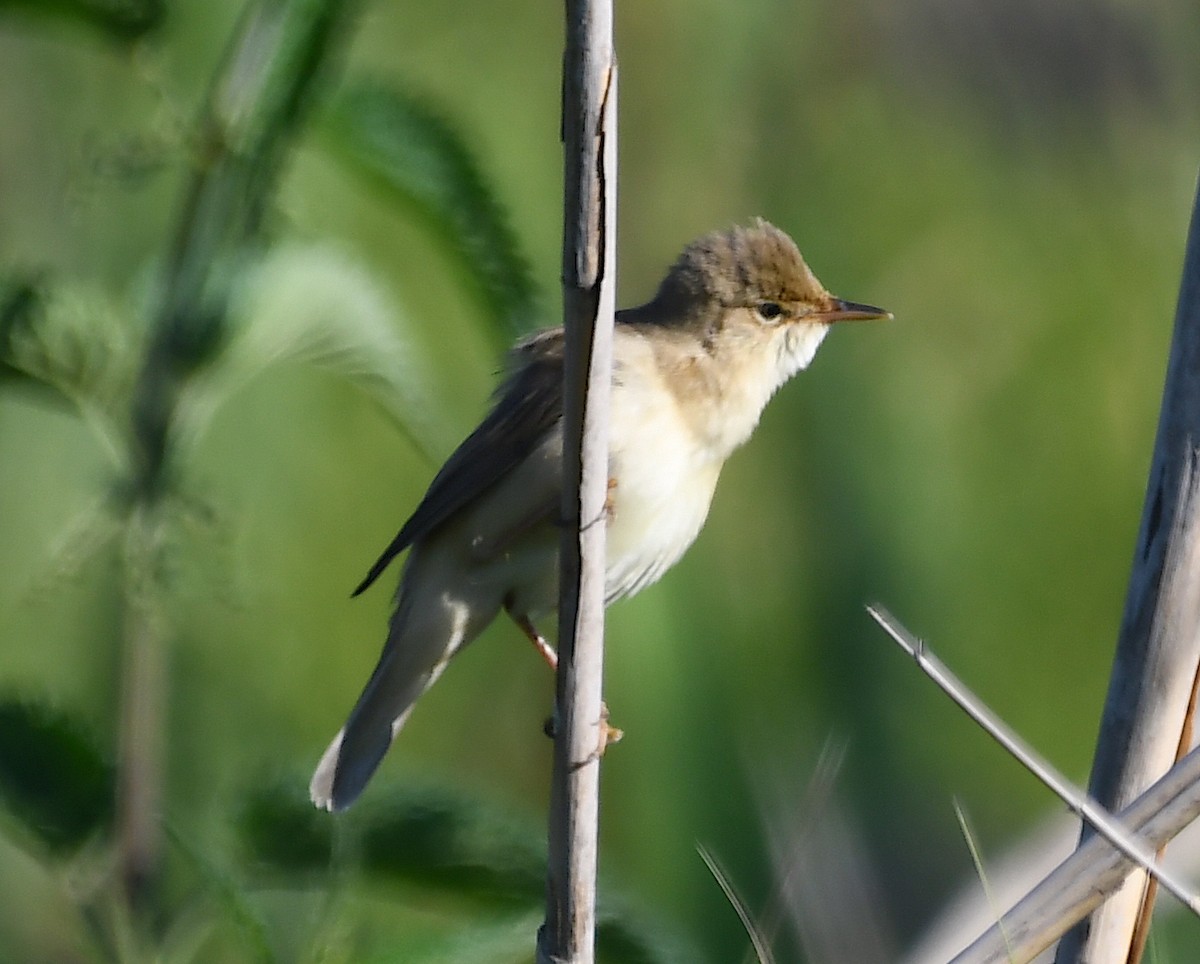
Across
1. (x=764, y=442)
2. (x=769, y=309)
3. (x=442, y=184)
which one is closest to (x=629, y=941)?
(x=442, y=184)

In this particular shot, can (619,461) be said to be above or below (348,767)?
above

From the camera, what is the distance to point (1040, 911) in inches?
40.3

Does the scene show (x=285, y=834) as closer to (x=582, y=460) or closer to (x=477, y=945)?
A: (x=477, y=945)

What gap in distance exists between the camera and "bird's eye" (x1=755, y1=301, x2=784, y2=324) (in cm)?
206

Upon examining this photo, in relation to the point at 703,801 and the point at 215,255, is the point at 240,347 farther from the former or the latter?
the point at 703,801

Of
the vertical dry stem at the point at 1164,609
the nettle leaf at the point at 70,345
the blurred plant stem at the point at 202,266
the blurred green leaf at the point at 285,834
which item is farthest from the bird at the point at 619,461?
the vertical dry stem at the point at 1164,609

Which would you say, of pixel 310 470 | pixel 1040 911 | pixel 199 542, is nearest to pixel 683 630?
pixel 310 470

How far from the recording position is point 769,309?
6.77 ft

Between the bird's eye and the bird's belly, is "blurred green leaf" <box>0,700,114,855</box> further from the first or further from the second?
the bird's eye

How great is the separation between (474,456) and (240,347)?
1.85 feet

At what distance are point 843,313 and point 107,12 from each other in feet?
3.32

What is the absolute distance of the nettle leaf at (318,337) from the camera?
1.40 m

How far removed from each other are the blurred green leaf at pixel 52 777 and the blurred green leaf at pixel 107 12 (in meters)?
0.61

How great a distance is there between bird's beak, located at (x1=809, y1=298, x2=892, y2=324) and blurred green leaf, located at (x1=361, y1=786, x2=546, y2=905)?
2.74 feet
